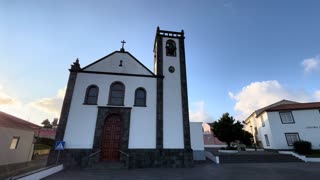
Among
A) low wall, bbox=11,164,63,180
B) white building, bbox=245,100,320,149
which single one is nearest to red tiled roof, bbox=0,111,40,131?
low wall, bbox=11,164,63,180

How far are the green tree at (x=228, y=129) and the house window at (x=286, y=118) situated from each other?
20.8 feet

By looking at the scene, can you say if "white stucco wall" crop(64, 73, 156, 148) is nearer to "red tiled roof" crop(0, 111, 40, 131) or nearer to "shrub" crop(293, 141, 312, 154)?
"red tiled roof" crop(0, 111, 40, 131)

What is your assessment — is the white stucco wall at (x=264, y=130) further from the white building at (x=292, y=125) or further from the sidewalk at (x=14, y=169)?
the sidewalk at (x=14, y=169)

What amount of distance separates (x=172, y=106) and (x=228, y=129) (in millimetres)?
10281

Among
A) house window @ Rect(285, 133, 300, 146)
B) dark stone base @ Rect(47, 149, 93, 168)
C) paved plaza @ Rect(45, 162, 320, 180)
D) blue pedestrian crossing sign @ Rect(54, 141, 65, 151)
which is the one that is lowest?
paved plaza @ Rect(45, 162, 320, 180)

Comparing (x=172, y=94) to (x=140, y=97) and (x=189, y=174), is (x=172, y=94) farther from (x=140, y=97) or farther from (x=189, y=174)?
(x=189, y=174)

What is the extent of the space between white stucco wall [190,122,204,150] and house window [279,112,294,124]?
13.2 meters

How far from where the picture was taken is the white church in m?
11.8

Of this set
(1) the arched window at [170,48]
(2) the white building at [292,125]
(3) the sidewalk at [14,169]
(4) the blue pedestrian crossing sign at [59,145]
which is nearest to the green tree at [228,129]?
(2) the white building at [292,125]

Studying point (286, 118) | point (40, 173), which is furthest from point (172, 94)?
point (286, 118)

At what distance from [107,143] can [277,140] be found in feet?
69.6

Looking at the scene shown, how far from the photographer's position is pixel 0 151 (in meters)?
12.3

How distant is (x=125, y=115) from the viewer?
12.8m

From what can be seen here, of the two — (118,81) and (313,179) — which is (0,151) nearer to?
(118,81)
